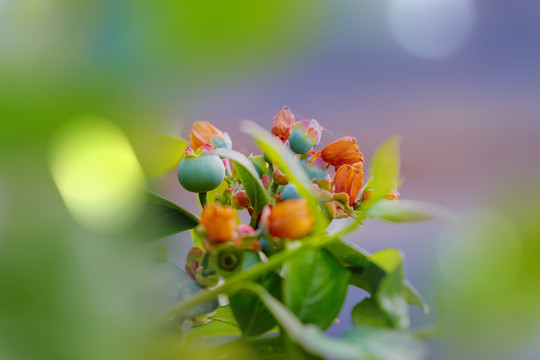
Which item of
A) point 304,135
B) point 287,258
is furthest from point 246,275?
point 304,135

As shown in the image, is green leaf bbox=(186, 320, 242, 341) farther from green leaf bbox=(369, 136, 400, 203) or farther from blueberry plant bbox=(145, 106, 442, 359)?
green leaf bbox=(369, 136, 400, 203)

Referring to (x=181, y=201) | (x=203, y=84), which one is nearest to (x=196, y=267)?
(x=181, y=201)

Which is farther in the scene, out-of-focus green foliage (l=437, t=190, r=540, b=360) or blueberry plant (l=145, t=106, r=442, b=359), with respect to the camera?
blueberry plant (l=145, t=106, r=442, b=359)

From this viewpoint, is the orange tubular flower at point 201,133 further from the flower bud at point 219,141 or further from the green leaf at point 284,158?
the green leaf at point 284,158

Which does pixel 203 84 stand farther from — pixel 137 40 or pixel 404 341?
pixel 404 341

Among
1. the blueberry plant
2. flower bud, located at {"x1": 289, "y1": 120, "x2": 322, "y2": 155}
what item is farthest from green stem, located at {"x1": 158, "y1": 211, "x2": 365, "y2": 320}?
flower bud, located at {"x1": 289, "y1": 120, "x2": 322, "y2": 155}
